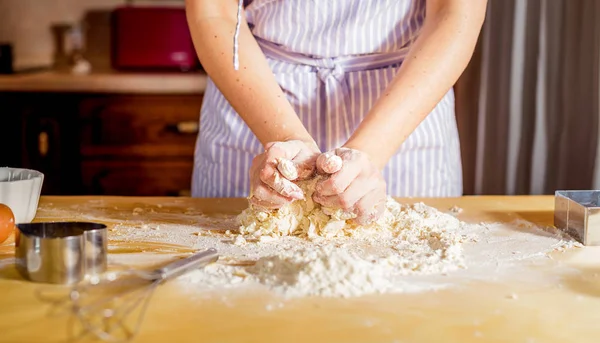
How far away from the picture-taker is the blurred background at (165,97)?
180cm

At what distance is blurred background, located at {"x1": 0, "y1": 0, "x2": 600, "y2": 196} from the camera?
5.91ft

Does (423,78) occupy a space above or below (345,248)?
above

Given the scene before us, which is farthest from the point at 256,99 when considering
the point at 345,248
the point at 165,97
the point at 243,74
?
the point at 165,97

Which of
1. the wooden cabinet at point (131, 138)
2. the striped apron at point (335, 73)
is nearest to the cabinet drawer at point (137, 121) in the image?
the wooden cabinet at point (131, 138)

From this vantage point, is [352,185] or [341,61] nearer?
[352,185]

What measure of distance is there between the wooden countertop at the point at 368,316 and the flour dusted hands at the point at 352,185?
228mm

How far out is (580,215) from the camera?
1003 mm

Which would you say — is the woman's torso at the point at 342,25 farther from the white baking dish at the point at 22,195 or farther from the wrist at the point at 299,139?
the white baking dish at the point at 22,195

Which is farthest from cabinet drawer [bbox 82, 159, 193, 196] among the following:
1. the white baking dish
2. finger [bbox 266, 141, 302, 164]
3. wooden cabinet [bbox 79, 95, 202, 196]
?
finger [bbox 266, 141, 302, 164]

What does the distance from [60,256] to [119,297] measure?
0.09 meters

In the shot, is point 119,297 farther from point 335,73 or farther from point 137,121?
point 137,121

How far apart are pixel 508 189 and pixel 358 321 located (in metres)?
1.46

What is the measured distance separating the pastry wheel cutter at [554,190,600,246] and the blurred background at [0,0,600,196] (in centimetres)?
61

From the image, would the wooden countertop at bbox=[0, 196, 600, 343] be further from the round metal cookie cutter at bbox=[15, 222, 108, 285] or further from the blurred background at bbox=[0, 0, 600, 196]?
the blurred background at bbox=[0, 0, 600, 196]
